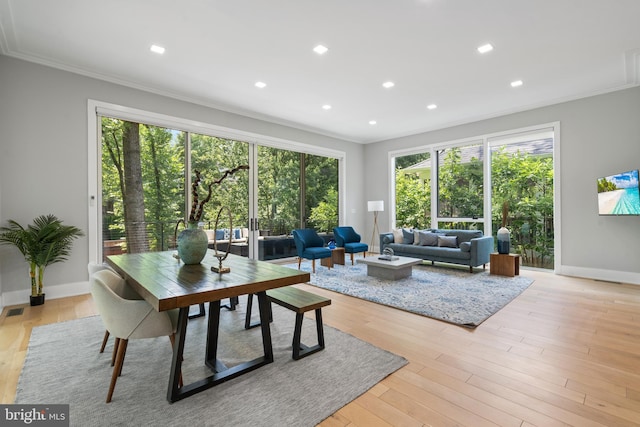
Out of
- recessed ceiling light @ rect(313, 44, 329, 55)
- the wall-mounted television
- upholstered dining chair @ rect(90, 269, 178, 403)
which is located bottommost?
upholstered dining chair @ rect(90, 269, 178, 403)

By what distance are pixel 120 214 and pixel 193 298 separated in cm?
361

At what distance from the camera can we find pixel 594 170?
4832mm

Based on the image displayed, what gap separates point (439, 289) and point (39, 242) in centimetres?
497

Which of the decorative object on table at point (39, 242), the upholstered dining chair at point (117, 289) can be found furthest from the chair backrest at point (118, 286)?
the decorative object on table at point (39, 242)

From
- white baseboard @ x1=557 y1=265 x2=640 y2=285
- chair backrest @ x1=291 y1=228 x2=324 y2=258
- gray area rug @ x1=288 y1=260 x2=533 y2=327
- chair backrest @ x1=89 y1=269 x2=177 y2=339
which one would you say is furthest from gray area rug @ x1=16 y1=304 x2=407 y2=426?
white baseboard @ x1=557 y1=265 x2=640 y2=285

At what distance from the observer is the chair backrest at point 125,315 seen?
5.80 ft

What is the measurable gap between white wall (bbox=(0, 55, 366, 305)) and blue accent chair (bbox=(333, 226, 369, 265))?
163 inches

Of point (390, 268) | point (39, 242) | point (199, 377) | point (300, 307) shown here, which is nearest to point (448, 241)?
point (390, 268)

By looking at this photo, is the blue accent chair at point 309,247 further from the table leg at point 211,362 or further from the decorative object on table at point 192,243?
the table leg at point 211,362

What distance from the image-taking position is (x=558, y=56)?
11.9ft

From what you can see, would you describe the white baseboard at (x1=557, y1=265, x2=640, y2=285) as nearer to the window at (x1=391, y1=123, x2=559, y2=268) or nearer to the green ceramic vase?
the window at (x1=391, y1=123, x2=559, y2=268)

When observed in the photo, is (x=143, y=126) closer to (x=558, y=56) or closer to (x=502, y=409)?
(x=502, y=409)

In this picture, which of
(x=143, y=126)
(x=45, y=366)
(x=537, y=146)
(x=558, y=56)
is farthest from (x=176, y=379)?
(x=537, y=146)

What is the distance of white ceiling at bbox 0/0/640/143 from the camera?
278cm
